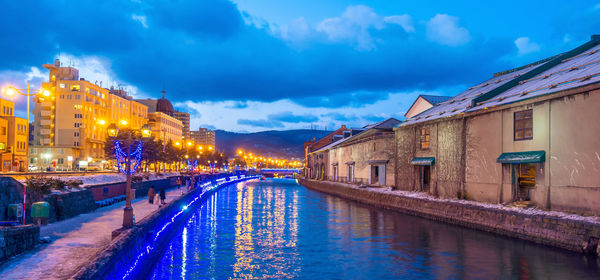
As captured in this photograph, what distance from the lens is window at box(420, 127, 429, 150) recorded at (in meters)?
37.5

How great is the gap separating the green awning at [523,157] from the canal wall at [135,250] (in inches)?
768

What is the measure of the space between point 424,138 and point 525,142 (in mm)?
12099

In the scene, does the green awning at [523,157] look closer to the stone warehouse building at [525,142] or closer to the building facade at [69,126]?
the stone warehouse building at [525,142]

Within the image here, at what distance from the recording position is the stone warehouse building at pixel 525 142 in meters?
22.1

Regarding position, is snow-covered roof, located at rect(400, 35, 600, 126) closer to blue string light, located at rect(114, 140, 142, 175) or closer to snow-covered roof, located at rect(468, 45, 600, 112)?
snow-covered roof, located at rect(468, 45, 600, 112)

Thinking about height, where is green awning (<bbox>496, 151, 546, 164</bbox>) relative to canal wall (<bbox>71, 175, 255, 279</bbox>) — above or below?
above

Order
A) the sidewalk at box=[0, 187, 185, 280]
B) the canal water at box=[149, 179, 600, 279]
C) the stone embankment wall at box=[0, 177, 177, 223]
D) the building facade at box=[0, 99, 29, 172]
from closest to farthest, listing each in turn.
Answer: the sidewalk at box=[0, 187, 185, 280]
the canal water at box=[149, 179, 600, 279]
the stone embankment wall at box=[0, 177, 177, 223]
the building facade at box=[0, 99, 29, 172]

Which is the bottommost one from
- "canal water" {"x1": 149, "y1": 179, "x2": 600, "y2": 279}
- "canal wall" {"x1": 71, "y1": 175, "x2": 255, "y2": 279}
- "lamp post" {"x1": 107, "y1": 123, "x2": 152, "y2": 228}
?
"canal water" {"x1": 149, "y1": 179, "x2": 600, "y2": 279}

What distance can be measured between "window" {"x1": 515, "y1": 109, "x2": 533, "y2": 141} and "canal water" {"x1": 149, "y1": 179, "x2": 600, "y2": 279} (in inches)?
244

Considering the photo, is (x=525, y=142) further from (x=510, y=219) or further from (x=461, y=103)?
(x=461, y=103)

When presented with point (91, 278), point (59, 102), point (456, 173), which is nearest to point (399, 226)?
point (456, 173)

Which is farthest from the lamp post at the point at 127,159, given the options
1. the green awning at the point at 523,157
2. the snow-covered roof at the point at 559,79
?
the snow-covered roof at the point at 559,79

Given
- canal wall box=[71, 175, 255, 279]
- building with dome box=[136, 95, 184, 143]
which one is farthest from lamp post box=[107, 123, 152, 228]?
building with dome box=[136, 95, 184, 143]

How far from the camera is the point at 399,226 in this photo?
29.6m
